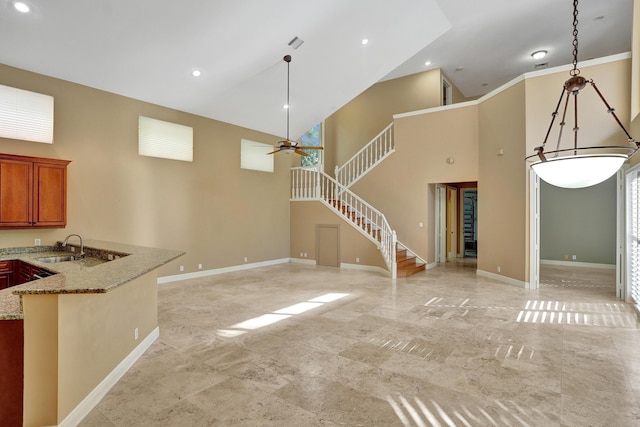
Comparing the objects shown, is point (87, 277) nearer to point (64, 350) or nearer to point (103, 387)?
point (64, 350)

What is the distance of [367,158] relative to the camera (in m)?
10.2

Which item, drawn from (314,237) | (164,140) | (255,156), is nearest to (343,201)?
(314,237)

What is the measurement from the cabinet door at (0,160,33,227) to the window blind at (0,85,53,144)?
713 mm

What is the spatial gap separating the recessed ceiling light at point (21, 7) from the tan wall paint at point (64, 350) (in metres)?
4.31

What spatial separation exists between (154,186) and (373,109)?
7531mm

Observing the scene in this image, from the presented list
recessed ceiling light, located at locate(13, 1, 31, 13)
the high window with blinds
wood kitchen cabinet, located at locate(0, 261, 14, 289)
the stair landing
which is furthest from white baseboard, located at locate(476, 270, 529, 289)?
recessed ceiling light, located at locate(13, 1, 31, 13)

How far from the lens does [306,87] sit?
322 inches

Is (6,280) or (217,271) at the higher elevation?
(6,280)

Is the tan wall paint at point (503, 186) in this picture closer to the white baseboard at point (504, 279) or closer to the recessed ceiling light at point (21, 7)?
the white baseboard at point (504, 279)

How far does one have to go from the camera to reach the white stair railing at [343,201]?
28.6ft

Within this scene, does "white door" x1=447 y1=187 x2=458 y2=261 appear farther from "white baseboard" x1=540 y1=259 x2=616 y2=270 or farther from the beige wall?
the beige wall

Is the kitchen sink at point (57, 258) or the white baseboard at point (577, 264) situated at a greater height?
the kitchen sink at point (57, 258)

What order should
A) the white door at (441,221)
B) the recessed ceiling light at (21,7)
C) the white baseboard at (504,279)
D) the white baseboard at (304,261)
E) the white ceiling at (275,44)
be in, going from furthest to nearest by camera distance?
1. the white baseboard at (304,261)
2. the white door at (441,221)
3. the white baseboard at (504,279)
4. the white ceiling at (275,44)
5. the recessed ceiling light at (21,7)

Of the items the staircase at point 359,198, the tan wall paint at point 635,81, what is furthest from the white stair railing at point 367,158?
the tan wall paint at point 635,81
